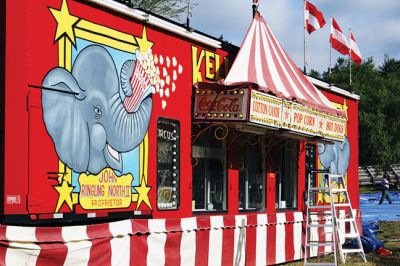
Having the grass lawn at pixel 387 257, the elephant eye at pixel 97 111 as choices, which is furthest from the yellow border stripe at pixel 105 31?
the grass lawn at pixel 387 257

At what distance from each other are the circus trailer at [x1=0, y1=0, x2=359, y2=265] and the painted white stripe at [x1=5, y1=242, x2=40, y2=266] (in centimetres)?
1

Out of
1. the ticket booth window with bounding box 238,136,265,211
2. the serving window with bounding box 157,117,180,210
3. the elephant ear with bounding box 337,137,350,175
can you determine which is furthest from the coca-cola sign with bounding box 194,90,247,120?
the elephant ear with bounding box 337,137,350,175

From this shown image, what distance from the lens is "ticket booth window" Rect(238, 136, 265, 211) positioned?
12.1m

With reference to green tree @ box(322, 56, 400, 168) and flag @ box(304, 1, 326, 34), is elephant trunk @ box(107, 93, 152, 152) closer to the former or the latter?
flag @ box(304, 1, 326, 34)

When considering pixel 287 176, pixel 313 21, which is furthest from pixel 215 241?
pixel 313 21

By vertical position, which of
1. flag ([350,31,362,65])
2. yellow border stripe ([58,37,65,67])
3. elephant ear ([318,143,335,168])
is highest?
flag ([350,31,362,65])

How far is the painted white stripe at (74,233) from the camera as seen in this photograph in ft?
24.1

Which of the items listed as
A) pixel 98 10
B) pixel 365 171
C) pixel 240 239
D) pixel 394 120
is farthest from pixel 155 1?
pixel 394 120

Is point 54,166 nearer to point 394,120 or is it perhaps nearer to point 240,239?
point 240,239

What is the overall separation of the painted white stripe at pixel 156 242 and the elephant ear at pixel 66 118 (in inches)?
55.4

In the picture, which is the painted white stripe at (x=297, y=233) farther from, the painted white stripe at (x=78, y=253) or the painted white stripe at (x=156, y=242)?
the painted white stripe at (x=78, y=253)

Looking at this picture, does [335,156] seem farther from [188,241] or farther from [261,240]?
[188,241]

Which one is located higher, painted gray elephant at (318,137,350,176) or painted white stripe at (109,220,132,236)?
painted gray elephant at (318,137,350,176)

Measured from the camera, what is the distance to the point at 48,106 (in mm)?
7535
